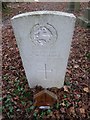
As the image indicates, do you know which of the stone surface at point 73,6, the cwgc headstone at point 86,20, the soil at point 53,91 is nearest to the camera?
the soil at point 53,91

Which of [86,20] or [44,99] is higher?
[86,20]

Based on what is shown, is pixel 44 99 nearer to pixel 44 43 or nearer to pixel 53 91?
pixel 53 91

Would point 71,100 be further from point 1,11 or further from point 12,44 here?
point 1,11

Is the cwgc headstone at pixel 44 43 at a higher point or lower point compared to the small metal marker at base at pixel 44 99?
higher

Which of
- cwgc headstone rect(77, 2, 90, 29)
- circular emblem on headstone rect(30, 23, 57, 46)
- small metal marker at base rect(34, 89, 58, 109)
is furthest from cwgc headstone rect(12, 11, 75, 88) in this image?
cwgc headstone rect(77, 2, 90, 29)

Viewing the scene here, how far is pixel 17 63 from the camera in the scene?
14.8ft

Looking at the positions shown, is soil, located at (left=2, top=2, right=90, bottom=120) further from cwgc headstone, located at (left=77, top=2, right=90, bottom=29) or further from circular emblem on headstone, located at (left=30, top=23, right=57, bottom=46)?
cwgc headstone, located at (left=77, top=2, right=90, bottom=29)

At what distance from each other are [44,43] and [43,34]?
145 mm

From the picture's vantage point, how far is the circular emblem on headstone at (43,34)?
2.93 metres

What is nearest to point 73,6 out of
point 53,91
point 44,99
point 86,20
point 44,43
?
point 86,20

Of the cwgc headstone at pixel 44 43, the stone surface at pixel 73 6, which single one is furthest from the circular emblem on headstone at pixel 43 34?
the stone surface at pixel 73 6

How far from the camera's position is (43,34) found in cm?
301

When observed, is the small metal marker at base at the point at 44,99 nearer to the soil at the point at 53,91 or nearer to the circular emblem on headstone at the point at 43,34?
the soil at the point at 53,91

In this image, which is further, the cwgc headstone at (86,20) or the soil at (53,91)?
the cwgc headstone at (86,20)
